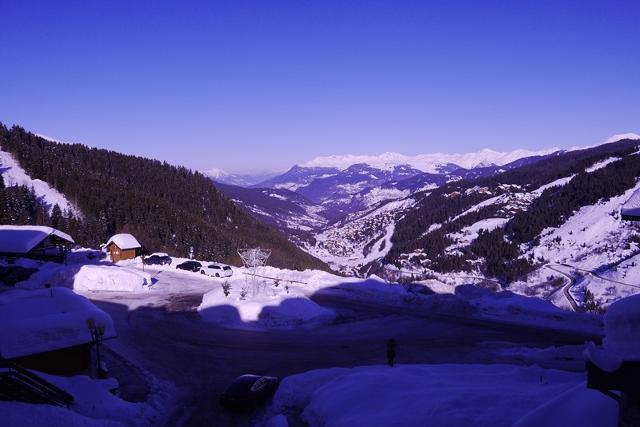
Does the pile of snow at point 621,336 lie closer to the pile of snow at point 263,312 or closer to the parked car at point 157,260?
the pile of snow at point 263,312

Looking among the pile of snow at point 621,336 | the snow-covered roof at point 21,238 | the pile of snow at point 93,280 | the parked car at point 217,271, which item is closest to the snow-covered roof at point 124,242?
the snow-covered roof at point 21,238

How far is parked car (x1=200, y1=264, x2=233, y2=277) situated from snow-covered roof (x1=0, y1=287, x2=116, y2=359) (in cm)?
2563

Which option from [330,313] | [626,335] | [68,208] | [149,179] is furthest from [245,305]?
[149,179]

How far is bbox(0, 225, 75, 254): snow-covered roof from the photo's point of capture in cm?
4338

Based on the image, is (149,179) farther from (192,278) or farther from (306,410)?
(306,410)

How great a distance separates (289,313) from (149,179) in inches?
4427

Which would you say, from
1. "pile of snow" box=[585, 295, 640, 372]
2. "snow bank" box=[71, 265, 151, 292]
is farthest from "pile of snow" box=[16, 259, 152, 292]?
"pile of snow" box=[585, 295, 640, 372]

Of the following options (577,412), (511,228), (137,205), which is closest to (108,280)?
(577,412)

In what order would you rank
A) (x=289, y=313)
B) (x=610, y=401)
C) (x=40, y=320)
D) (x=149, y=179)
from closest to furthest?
(x=610, y=401)
(x=40, y=320)
(x=289, y=313)
(x=149, y=179)

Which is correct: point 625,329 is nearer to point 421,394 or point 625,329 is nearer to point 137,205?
point 421,394

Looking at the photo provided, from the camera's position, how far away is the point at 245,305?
32531mm

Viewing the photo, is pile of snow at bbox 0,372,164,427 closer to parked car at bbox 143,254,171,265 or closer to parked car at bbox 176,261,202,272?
parked car at bbox 176,261,202,272

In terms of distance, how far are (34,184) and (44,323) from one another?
96110 millimetres

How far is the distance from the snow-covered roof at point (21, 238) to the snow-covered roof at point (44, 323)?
23.5 metres
